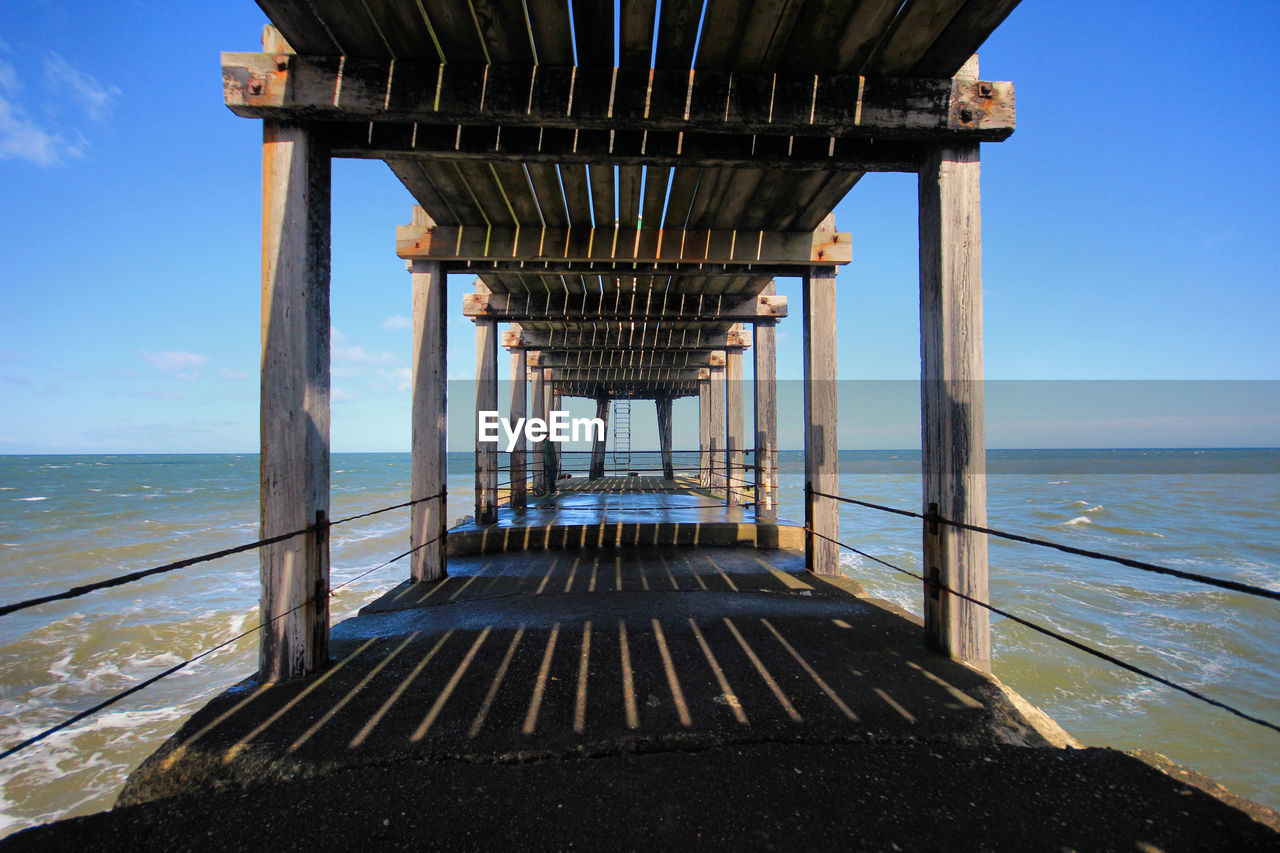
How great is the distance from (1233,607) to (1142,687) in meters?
5.60

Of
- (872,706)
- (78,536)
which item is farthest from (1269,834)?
(78,536)

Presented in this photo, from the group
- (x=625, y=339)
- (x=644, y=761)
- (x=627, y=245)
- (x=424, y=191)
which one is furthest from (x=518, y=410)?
(x=644, y=761)

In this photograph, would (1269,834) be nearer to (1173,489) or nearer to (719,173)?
(719,173)

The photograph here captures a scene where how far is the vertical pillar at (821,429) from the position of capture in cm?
664

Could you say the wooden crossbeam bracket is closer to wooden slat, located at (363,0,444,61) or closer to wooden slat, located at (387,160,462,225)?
wooden slat, located at (363,0,444,61)

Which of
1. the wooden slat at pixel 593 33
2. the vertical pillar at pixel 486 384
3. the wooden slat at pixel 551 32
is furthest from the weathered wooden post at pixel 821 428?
the vertical pillar at pixel 486 384

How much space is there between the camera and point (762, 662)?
146 inches

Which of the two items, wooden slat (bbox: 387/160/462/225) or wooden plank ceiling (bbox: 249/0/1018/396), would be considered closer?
wooden plank ceiling (bbox: 249/0/1018/396)

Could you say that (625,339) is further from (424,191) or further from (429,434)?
(424,191)

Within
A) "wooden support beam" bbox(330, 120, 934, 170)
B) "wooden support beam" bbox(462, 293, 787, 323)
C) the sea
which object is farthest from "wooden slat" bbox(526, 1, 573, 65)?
the sea

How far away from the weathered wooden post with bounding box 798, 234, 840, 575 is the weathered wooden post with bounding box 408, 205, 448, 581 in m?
4.14

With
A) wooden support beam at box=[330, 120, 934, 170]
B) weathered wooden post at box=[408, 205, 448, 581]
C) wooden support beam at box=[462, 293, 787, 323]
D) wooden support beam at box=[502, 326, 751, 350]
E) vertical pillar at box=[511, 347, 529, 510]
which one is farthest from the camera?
vertical pillar at box=[511, 347, 529, 510]

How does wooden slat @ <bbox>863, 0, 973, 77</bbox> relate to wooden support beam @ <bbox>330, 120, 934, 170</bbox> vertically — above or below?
above

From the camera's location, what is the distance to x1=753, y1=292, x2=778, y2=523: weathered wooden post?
1070 cm
